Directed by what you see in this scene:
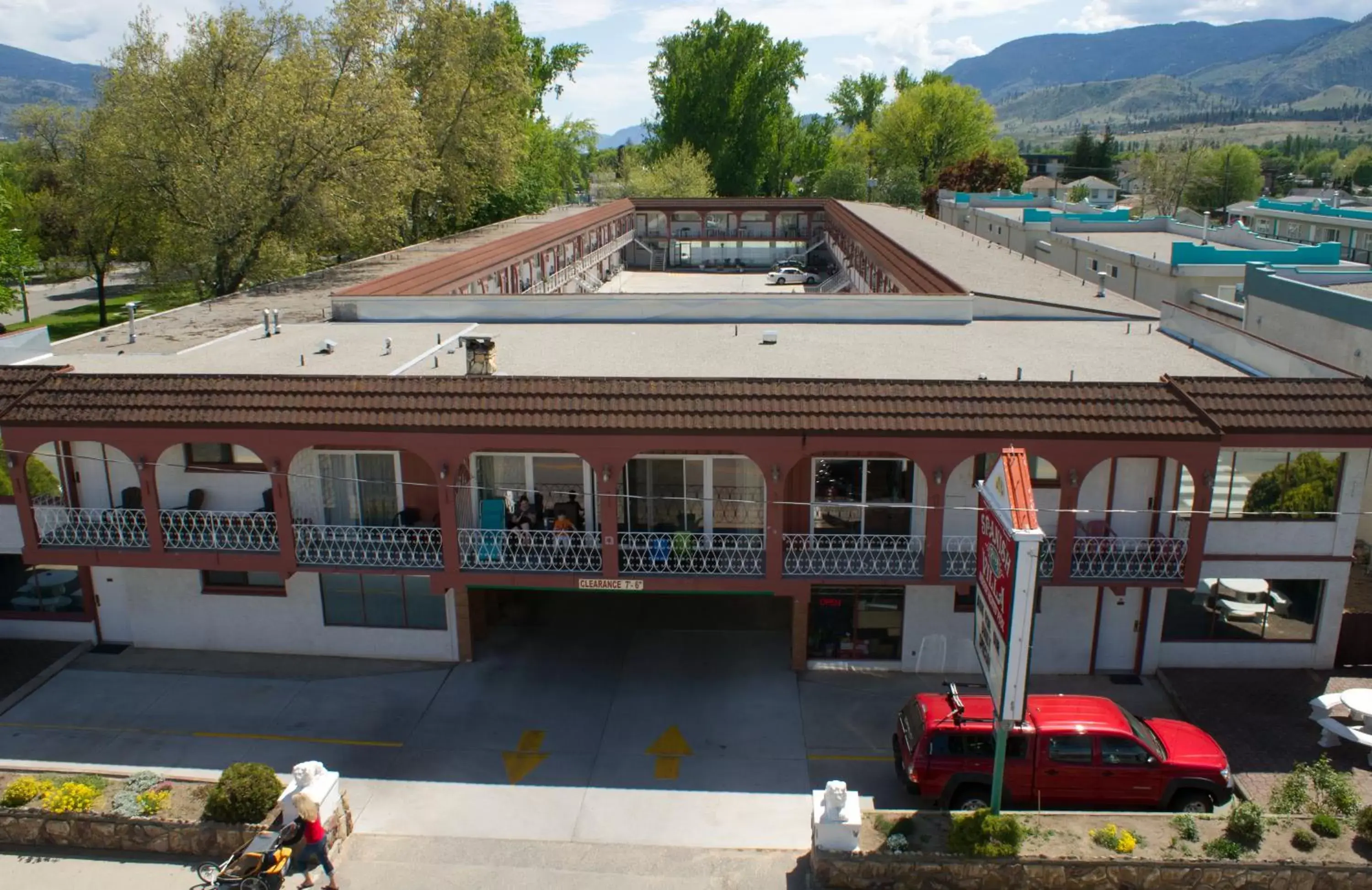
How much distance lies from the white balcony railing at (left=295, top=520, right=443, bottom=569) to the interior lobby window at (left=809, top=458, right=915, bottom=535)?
7.16 meters

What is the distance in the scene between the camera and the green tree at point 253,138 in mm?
39438

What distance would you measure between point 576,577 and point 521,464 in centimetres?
269

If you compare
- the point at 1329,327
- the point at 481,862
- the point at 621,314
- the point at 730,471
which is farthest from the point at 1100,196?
the point at 481,862

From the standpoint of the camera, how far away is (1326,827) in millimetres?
14016

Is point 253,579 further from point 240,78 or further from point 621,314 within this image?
point 240,78

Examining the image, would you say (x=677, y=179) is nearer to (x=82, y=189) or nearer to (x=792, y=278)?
(x=792, y=278)

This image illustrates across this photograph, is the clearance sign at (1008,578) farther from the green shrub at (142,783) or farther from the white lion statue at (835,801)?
the green shrub at (142,783)

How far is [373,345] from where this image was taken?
968 inches

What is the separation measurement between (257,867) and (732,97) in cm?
9019

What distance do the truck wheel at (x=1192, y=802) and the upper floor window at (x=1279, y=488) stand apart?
572 cm

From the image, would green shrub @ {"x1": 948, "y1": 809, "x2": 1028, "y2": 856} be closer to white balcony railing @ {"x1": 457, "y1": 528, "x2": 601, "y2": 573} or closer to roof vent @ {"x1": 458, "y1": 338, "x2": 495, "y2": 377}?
white balcony railing @ {"x1": 457, "y1": 528, "x2": 601, "y2": 573}

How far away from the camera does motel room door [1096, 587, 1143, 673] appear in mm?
19266

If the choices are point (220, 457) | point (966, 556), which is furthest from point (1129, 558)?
point (220, 457)

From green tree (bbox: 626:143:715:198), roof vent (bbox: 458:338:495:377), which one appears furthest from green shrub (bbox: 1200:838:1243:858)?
green tree (bbox: 626:143:715:198)
